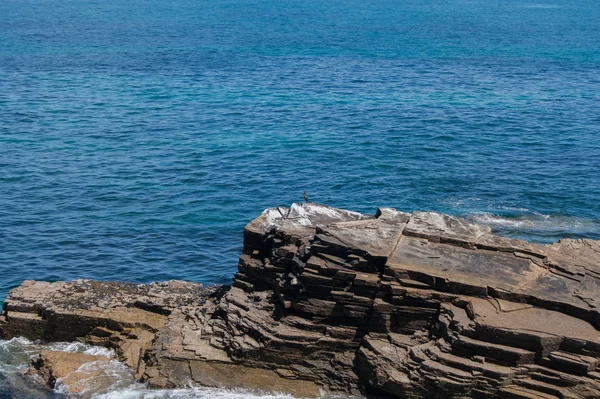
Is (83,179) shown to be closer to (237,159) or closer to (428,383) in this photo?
(237,159)

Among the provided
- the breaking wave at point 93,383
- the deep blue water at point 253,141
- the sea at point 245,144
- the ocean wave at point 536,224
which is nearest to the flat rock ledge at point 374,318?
the breaking wave at point 93,383

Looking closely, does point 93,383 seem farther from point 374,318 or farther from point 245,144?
point 245,144

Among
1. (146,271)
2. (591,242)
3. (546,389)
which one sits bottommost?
(146,271)

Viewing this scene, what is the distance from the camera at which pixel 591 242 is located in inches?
1652

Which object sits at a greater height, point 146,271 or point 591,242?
point 591,242

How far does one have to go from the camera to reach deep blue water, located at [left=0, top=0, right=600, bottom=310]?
6047 centimetres

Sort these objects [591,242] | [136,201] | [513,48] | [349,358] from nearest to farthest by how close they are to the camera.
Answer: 1. [349,358]
2. [591,242]
3. [136,201]
4. [513,48]

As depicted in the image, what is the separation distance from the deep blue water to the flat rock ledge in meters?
11.0

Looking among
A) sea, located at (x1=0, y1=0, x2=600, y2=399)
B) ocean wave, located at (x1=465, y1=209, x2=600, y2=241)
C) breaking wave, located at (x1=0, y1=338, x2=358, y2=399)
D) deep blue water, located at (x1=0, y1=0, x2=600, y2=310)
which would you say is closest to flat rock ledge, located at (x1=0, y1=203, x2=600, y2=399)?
breaking wave, located at (x1=0, y1=338, x2=358, y2=399)

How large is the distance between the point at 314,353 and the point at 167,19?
6206 inches

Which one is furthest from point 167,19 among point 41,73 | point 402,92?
point 402,92

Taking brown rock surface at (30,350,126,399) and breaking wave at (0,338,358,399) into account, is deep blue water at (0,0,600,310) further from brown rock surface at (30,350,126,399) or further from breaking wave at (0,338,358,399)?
brown rock surface at (30,350,126,399)

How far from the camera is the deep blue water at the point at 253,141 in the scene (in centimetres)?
6047

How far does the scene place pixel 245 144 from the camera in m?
82.1
